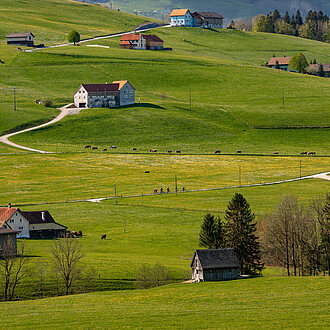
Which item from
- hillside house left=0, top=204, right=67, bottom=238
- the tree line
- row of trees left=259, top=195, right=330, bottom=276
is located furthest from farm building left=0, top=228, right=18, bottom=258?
row of trees left=259, top=195, right=330, bottom=276

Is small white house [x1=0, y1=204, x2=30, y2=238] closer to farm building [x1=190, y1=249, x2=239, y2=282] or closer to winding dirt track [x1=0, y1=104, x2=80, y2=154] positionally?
farm building [x1=190, y1=249, x2=239, y2=282]

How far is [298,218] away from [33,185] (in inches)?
2555

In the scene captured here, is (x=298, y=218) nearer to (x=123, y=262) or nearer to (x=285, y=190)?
(x=123, y=262)

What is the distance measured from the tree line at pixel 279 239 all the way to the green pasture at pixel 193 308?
31.3 feet

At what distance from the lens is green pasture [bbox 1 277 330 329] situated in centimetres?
4829

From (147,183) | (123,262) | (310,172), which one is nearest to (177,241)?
(123,262)

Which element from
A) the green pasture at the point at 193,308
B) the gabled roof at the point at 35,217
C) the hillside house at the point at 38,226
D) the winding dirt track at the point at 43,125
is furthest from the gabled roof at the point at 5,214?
the winding dirt track at the point at 43,125

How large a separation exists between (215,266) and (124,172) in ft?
234

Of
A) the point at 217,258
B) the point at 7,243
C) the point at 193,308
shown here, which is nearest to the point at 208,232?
the point at 217,258

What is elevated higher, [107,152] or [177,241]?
[107,152]

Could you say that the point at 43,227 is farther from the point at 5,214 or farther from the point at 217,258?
the point at 217,258

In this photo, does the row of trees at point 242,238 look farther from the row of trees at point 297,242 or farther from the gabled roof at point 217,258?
the gabled roof at point 217,258

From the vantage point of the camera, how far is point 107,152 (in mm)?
161625

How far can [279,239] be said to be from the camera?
80875mm
